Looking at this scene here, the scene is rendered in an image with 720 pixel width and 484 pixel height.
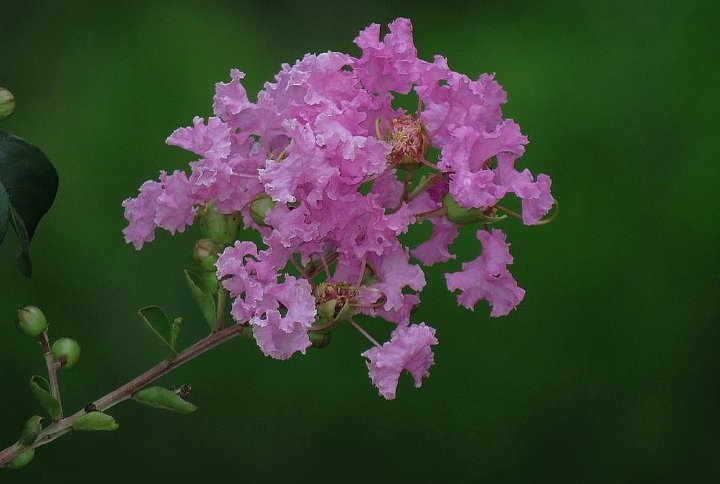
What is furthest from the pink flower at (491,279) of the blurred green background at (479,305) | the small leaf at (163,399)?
the blurred green background at (479,305)

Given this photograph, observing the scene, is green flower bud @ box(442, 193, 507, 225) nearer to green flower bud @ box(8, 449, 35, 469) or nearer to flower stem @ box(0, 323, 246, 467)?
flower stem @ box(0, 323, 246, 467)

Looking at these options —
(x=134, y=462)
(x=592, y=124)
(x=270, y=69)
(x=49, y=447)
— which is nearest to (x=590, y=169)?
(x=592, y=124)

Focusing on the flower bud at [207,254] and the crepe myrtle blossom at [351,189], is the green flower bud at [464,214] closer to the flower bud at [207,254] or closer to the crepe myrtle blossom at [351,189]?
the crepe myrtle blossom at [351,189]

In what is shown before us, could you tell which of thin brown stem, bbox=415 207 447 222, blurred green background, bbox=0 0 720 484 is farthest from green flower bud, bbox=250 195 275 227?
blurred green background, bbox=0 0 720 484

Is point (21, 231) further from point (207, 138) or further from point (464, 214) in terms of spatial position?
point (464, 214)

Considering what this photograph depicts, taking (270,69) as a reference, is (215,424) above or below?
below

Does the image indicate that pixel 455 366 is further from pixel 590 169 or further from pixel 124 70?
pixel 124 70
